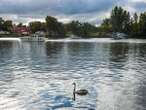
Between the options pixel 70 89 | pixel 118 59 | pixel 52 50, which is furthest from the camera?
pixel 52 50

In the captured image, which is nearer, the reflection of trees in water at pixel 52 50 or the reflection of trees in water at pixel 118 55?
the reflection of trees in water at pixel 118 55

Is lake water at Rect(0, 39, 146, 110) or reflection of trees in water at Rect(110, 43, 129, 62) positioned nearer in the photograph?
lake water at Rect(0, 39, 146, 110)

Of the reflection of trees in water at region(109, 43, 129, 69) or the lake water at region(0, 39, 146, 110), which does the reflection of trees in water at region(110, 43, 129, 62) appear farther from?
the lake water at region(0, 39, 146, 110)

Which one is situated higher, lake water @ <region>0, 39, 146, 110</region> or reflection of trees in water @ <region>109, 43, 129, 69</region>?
lake water @ <region>0, 39, 146, 110</region>

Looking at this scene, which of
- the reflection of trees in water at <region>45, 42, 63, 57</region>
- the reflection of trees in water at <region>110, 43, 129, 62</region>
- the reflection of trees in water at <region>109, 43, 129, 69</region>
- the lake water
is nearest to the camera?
the lake water

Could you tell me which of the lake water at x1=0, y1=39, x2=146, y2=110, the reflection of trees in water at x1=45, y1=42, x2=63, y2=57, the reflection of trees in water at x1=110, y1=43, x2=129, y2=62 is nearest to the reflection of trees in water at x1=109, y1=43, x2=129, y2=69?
the reflection of trees in water at x1=110, y1=43, x2=129, y2=62

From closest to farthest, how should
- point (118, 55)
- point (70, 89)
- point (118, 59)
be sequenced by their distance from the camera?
point (70, 89) < point (118, 59) < point (118, 55)

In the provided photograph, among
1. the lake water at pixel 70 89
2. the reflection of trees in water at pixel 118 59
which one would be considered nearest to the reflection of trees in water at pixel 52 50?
the reflection of trees in water at pixel 118 59

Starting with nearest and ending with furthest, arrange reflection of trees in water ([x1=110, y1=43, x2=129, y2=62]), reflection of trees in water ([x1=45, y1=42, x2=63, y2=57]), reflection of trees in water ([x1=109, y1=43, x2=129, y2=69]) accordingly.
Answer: reflection of trees in water ([x1=109, y1=43, x2=129, y2=69]) → reflection of trees in water ([x1=110, y1=43, x2=129, y2=62]) → reflection of trees in water ([x1=45, y1=42, x2=63, y2=57])

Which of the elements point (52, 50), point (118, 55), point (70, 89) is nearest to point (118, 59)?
point (118, 55)

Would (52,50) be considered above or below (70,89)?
below

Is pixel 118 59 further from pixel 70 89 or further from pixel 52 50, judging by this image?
pixel 70 89

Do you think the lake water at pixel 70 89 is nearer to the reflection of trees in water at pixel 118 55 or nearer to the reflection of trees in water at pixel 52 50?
the reflection of trees in water at pixel 118 55

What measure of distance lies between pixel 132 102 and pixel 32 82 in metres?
16.8
